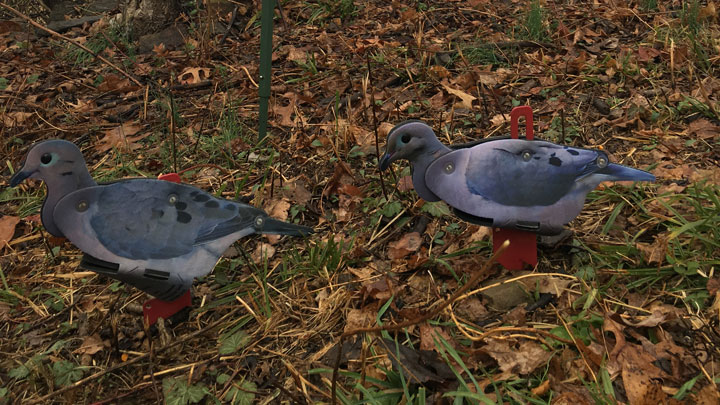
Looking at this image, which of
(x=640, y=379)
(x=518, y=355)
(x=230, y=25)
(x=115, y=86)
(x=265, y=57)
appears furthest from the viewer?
(x=230, y=25)

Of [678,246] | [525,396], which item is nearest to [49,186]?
[525,396]

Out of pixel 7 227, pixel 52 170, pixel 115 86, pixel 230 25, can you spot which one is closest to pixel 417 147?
pixel 52 170

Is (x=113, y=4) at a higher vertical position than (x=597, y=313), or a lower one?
higher

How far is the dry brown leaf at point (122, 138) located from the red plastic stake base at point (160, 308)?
1.65 meters

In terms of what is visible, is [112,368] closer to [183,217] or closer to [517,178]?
[183,217]

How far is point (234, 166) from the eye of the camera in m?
3.50

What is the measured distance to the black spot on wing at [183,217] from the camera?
7.22 feet

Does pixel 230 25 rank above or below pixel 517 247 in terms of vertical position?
above

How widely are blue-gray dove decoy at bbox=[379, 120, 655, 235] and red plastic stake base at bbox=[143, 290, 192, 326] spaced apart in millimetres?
Result: 1166

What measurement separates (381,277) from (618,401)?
3.47 feet

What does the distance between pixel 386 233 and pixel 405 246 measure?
166 mm

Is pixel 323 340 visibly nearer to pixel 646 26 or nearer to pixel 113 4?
pixel 646 26

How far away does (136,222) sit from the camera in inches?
85.2

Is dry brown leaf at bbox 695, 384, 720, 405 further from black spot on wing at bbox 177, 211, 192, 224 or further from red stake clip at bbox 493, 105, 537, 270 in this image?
black spot on wing at bbox 177, 211, 192, 224
